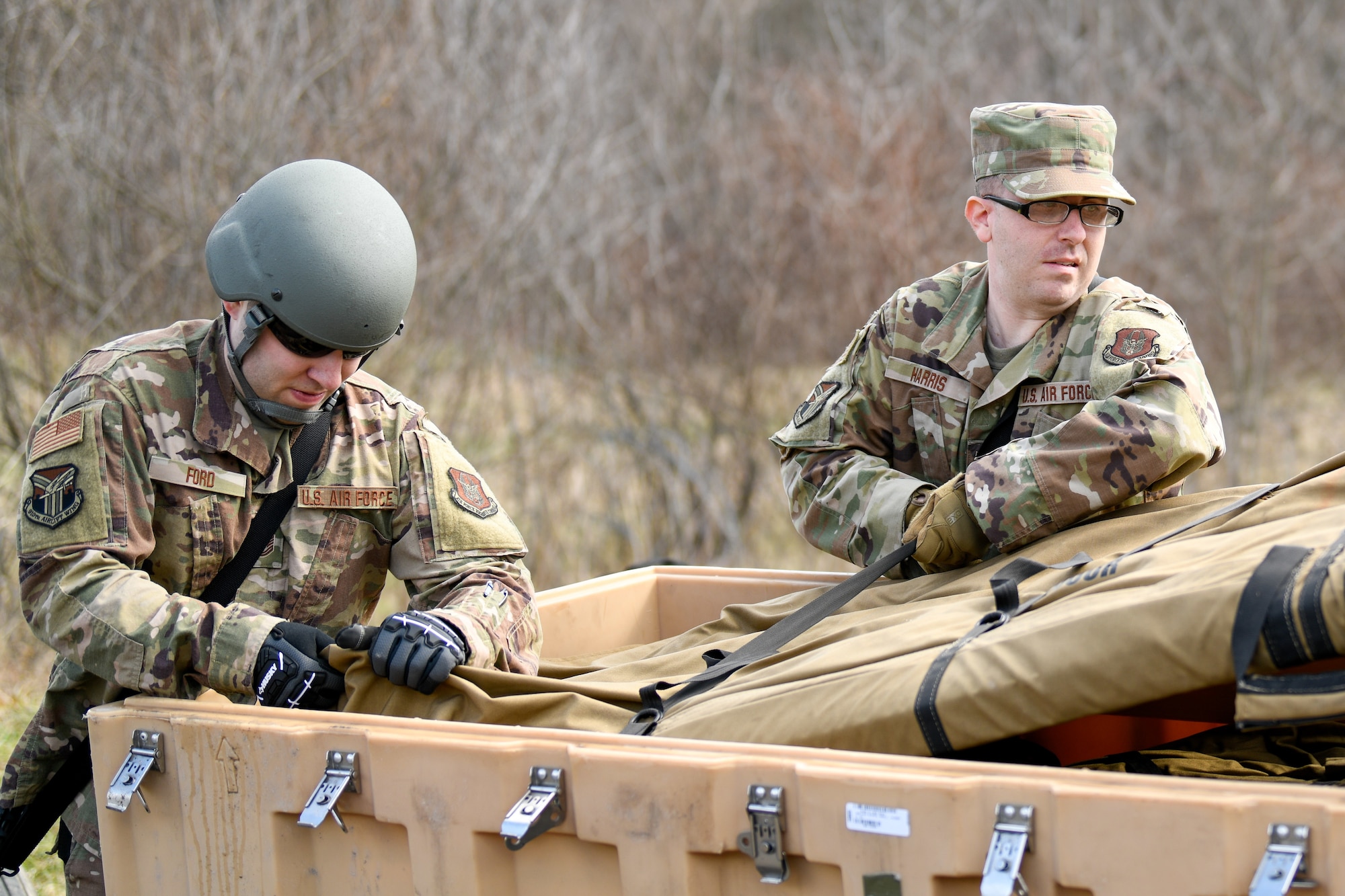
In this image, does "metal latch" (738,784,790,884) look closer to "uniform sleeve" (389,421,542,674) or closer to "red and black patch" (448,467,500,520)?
"uniform sleeve" (389,421,542,674)

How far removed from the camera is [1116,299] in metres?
3.02

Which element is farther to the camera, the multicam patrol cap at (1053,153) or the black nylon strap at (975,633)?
the multicam patrol cap at (1053,153)

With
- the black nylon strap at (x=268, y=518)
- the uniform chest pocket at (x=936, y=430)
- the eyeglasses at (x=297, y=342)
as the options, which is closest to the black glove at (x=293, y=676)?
the black nylon strap at (x=268, y=518)

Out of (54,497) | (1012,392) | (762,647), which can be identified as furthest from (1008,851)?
(54,497)

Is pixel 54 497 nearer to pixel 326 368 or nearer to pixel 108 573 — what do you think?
pixel 108 573

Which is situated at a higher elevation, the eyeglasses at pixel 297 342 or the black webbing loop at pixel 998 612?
the eyeglasses at pixel 297 342

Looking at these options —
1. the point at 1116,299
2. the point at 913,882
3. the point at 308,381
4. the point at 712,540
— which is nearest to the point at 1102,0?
the point at 712,540

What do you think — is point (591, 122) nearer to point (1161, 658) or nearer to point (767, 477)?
point (767, 477)

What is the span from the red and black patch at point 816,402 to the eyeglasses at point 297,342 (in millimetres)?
1256

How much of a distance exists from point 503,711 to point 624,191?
19.6ft

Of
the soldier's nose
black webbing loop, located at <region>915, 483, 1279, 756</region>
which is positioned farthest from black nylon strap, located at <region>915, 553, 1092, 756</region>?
the soldier's nose

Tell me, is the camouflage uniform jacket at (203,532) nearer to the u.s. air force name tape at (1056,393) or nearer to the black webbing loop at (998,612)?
the black webbing loop at (998,612)

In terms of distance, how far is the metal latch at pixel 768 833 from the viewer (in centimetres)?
188

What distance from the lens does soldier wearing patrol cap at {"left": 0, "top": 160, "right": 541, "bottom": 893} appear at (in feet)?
8.37
